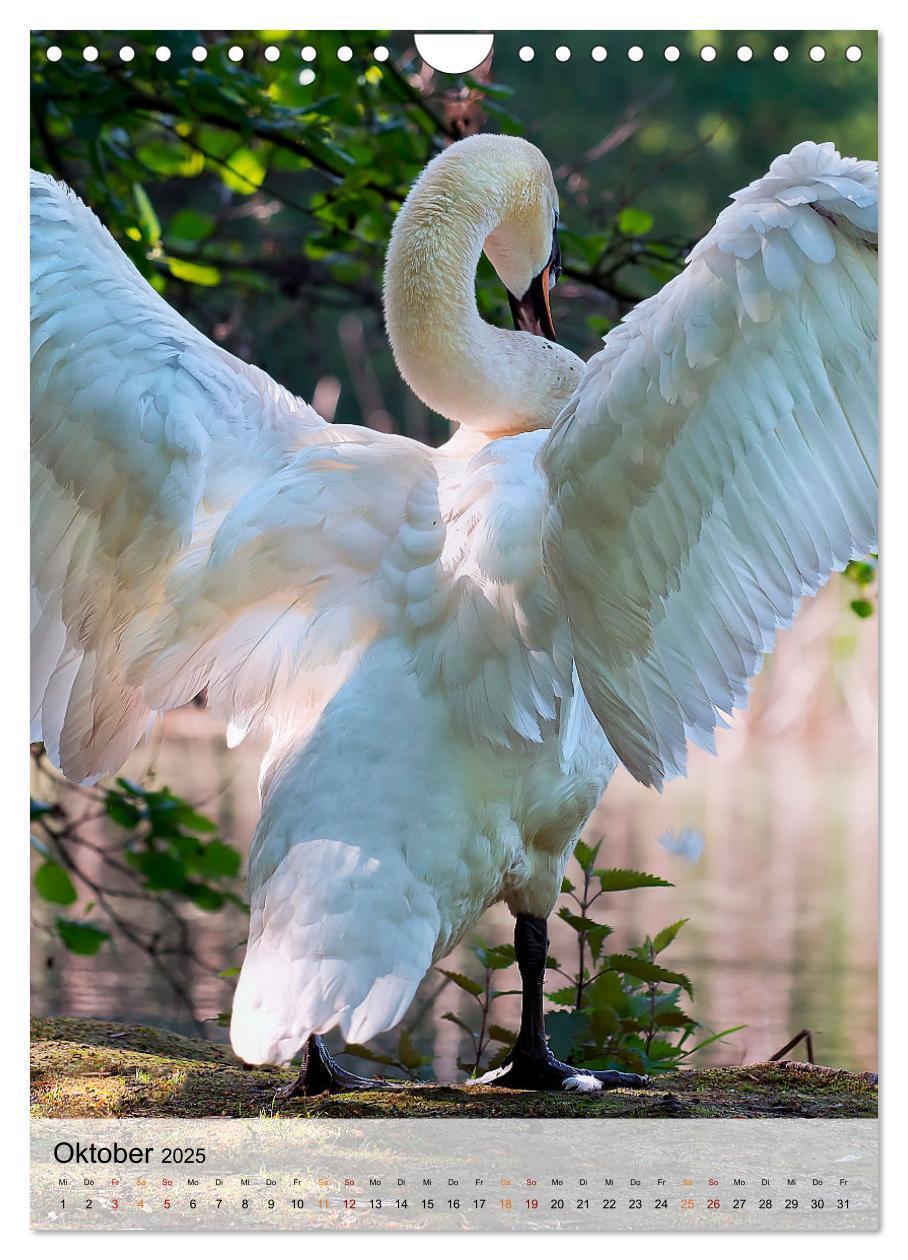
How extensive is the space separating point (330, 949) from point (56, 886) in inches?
50.0

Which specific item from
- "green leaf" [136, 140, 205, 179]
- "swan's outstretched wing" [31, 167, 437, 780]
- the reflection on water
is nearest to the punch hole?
"swan's outstretched wing" [31, 167, 437, 780]

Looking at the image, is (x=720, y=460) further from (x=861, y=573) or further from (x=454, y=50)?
(x=861, y=573)

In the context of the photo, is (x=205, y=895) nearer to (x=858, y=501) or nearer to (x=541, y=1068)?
(x=541, y=1068)

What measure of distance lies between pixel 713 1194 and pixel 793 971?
77.1 inches

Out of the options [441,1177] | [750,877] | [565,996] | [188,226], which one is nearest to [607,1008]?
[565,996]

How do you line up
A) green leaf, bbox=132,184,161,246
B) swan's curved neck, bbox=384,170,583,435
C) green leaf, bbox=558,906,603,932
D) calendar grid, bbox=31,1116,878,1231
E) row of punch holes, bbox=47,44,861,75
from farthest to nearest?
green leaf, bbox=132,184,161,246 → green leaf, bbox=558,906,603,932 → swan's curved neck, bbox=384,170,583,435 → row of punch holes, bbox=47,44,861,75 → calendar grid, bbox=31,1116,878,1231

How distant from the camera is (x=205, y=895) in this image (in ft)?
11.6

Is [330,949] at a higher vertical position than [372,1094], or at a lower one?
higher

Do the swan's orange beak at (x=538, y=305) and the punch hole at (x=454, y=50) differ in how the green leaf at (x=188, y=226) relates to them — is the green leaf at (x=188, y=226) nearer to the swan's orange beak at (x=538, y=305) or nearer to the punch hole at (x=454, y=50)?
the swan's orange beak at (x=538, y=305)

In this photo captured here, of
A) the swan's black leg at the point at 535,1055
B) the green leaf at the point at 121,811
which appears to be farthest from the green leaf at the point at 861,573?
the green leaf at the point at 121,811

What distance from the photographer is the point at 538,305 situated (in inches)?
124

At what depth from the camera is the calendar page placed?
2145 millimetres

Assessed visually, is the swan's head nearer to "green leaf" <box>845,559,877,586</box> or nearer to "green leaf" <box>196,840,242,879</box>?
"green leaf" <box>845,559,877,586</box>

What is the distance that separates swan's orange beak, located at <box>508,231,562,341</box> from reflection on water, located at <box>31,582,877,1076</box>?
2.71ft
